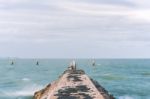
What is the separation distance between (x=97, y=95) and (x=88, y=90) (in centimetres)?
315

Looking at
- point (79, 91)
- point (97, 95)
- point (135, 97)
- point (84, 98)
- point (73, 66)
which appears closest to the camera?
point (84, 98)

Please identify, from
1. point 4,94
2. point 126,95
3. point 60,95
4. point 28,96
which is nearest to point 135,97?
point 126,95

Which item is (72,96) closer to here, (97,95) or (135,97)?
(97,95)

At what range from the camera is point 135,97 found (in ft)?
157

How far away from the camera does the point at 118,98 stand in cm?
4475

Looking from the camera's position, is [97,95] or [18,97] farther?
[18,97]

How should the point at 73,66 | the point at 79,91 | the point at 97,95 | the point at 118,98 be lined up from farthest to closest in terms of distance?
the point at 73,66 → the point at 118,98 → the point at 79,91 → the point at 97,95

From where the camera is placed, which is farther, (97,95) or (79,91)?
(79,91)

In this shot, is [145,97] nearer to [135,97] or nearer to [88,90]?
[135,97]

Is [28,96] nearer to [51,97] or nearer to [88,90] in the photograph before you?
[88,90]

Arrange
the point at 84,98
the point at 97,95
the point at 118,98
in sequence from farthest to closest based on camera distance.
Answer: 1. the point at 118,98
2. the point at 97,95
3. the point at 84,98

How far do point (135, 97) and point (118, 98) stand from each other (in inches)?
155

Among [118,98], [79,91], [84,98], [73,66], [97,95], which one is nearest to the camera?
[84,98]

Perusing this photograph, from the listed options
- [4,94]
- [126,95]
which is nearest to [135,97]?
[126,95]
